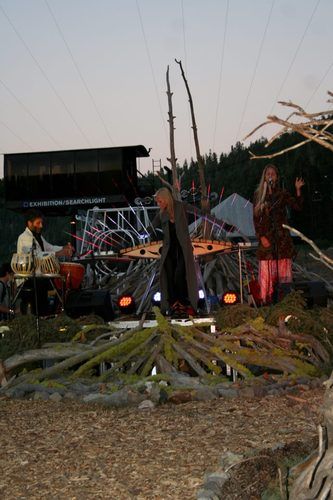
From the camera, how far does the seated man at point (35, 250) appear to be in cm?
867

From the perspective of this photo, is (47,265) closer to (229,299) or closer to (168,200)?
(168,200)

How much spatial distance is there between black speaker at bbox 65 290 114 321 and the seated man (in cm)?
25

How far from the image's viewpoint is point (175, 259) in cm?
895

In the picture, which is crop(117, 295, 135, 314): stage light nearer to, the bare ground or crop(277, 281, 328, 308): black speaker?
crop(277, 281, 328, 308): black speaker

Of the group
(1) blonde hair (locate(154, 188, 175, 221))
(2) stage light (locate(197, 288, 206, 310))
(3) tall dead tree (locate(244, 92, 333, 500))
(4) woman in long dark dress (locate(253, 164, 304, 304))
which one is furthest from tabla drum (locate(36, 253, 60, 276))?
(3) tall dead tree (locate(244, 92, 333, 500))

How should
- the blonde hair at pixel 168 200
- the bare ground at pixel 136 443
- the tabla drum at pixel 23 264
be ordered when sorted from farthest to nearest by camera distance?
the blonde hair at pixel 168 200
the tabla drum at pixel 23 264
the bare ground at pixel 136 443

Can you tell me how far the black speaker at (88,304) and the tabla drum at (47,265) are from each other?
564 millimetres

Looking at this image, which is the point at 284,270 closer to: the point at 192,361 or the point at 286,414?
the point at 192,361

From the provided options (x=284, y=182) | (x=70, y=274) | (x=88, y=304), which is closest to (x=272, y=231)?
(x=88, y=304)

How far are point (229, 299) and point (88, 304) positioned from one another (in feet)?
4.67

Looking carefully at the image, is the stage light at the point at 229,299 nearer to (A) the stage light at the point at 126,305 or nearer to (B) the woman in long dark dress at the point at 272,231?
(B) the woman in long dark dress at the point at 272,231

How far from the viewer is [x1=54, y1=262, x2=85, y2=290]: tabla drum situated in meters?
9.24

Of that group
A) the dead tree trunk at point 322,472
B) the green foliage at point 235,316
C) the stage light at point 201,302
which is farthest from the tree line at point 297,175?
the dead tree trunk at point 322,472

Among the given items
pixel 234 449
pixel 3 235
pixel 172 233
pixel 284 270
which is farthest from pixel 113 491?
pixel 3 235
